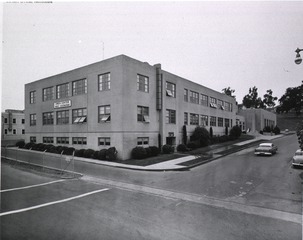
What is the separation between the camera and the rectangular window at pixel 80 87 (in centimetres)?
2485

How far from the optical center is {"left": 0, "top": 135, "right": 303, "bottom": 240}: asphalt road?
19.1 feet

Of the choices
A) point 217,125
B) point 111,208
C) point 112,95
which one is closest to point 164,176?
point 111,208

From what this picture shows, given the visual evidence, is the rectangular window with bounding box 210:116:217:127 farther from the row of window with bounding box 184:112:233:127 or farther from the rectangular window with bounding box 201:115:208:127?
the rectangular window with bounding box 201:115:208:127

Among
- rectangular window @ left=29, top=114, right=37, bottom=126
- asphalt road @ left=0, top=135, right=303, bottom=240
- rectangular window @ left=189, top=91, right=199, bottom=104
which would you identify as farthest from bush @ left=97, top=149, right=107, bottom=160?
rectangular window @ left=29, top=114, right=37, bottom=126

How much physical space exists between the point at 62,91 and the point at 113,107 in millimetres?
11201

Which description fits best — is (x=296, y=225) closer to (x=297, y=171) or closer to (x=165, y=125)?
(x=297, y=171)

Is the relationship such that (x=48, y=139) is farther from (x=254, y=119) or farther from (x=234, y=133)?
(x=254, y=119)

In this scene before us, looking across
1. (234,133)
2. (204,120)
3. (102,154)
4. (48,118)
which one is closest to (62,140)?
(48,118)

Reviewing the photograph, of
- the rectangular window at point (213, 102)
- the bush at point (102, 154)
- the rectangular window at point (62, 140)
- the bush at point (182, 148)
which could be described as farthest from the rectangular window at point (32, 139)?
the rectangular window at point (213, 102)

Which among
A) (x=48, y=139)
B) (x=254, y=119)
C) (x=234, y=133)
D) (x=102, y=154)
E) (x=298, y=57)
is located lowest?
(x=102, y=154)

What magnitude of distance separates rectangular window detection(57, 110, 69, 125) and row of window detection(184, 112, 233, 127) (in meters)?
17.4

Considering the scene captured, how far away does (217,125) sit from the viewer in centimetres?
4031

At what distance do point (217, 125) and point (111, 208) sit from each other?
118 ft

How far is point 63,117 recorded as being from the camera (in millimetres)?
27609
